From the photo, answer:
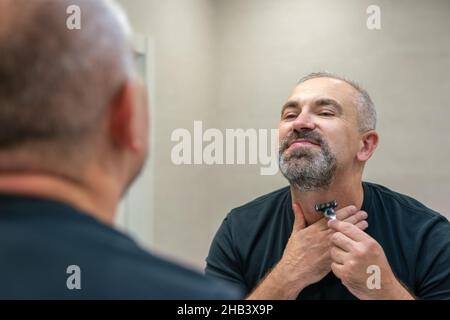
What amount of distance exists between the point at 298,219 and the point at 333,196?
11 centimetres

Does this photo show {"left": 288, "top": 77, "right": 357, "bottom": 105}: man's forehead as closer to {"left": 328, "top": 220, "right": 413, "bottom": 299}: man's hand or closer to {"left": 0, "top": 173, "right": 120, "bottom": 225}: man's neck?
{"left": 328, "top": 220, "right": 413, "bottom": 299}: man's hand

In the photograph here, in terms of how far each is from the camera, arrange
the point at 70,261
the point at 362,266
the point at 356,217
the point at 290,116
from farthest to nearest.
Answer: the point at 290,116
the point at 356,217
the point at 362,266
the point at 70,261

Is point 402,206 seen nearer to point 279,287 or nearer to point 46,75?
point 279,287

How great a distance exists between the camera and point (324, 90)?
1.04 metres

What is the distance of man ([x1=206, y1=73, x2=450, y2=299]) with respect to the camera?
87 centimetres

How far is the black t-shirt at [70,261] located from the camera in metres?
0.34

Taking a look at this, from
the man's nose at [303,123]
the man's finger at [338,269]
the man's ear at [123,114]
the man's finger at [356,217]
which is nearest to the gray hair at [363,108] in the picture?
the man's nose at [303,123]

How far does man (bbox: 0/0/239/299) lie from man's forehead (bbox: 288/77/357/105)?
0.67 meters

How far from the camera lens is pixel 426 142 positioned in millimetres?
1871

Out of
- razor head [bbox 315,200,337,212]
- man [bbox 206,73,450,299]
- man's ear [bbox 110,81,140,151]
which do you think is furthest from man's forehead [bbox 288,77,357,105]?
man's ear [bbox 110,81,140,151]

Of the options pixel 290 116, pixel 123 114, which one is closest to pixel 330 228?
pixel 290 116

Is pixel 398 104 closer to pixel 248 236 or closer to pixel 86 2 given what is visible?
pixel 248 236

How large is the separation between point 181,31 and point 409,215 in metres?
1.12

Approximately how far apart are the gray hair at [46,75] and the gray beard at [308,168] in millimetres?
656
